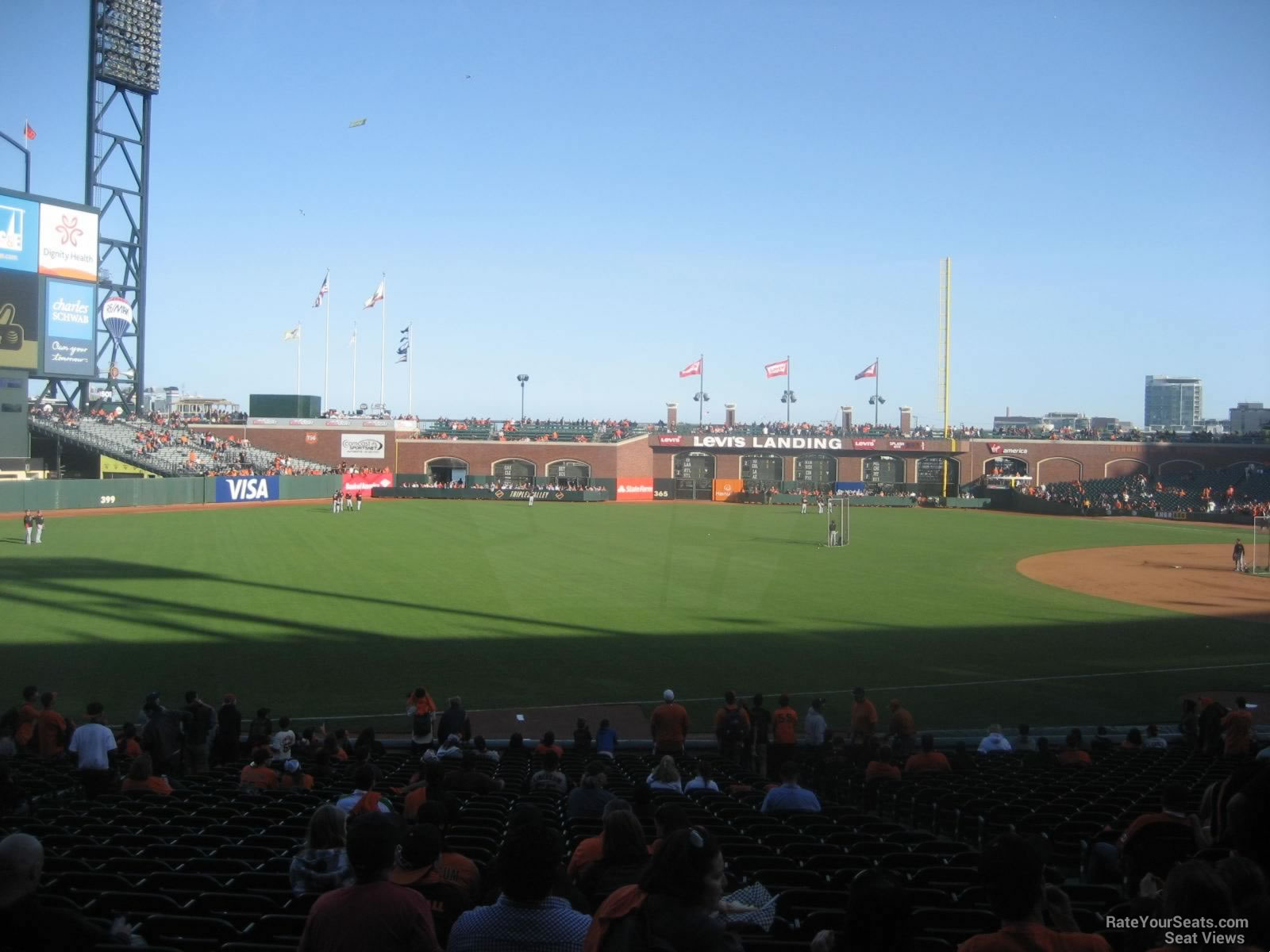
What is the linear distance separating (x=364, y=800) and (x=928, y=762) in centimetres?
801

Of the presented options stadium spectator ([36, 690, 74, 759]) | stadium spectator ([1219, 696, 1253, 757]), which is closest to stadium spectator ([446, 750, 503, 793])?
stadium spectator ([36, 690, 74, 759])

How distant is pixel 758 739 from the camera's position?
15.0 m

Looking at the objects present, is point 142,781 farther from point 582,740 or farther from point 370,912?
Result: point 370,912

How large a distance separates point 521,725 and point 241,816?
9.09m

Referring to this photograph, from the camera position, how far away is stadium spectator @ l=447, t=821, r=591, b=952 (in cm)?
367

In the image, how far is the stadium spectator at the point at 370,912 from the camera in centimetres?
367

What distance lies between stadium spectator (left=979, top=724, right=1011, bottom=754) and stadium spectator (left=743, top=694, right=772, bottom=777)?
313cm

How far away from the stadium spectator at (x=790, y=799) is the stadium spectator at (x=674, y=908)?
5.57m

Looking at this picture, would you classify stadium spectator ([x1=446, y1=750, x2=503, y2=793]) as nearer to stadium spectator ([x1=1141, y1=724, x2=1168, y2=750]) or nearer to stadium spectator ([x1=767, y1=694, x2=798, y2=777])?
stadium spectator ([x1=767, y1=694, x2=798, y2=777])

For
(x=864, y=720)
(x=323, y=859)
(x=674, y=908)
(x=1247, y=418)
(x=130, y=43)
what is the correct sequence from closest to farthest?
(x=674, y=908) → (x=323, y=859) → (x=864, y=720) → (x=130, y=43) → (x=1247, y=418)

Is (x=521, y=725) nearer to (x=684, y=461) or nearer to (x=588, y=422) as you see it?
(x=684, y=461)

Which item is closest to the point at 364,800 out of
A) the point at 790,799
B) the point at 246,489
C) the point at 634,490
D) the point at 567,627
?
the point at 790,799

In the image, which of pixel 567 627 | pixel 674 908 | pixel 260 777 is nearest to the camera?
pixel 674 908

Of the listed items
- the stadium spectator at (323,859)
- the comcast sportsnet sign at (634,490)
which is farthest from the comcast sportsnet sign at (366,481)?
the stadium spectator at (323,859)
